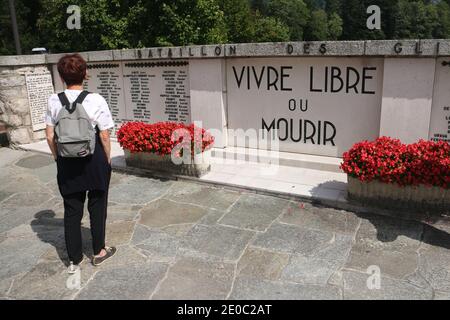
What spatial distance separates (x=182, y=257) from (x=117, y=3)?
15.2 meters

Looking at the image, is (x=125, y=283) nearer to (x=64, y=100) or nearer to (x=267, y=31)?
(x=64, y=100)

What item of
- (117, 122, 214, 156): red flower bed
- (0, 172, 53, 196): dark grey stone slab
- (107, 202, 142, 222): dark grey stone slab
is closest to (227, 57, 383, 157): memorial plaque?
(117, 122, 214, 156): red flower bed

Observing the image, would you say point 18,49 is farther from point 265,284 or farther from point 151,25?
→ point 265,284

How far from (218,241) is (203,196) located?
143cm

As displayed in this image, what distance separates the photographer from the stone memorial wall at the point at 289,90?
19.2ft

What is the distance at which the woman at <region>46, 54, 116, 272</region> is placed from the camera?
3.74 metres

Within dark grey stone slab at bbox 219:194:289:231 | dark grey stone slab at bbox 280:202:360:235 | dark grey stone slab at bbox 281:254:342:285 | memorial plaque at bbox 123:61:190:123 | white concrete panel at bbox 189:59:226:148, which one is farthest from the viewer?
memorial plaque at bbox 123:61:190:123

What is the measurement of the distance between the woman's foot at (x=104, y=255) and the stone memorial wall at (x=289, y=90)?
3.89m

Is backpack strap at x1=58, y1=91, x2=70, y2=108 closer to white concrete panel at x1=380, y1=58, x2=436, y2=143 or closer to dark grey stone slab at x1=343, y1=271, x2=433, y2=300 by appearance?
dark grey stone slab at x1=343, y1=271, x2=433, y2=300

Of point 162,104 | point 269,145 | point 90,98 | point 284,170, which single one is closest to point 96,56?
point 162,104

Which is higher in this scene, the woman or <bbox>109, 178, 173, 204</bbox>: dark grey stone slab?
the woman

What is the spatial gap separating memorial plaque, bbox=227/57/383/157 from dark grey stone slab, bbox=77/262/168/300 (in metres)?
3.96

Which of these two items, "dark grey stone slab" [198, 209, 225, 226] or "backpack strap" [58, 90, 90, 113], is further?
"dark grey stone slab" [198, 209, 225, 226]

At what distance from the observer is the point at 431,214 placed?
501cm
